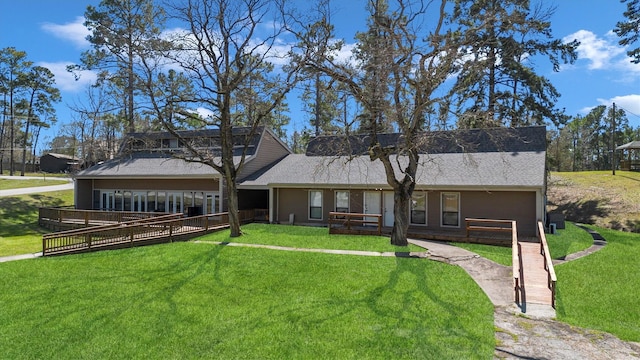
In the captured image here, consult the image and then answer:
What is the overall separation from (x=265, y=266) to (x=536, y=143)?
14.9m

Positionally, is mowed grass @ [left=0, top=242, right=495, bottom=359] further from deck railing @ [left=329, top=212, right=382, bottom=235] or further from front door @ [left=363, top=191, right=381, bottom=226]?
front door @ [left=363, top=191, right=381, bottom=226]

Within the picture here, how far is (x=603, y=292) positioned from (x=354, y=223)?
400 inches

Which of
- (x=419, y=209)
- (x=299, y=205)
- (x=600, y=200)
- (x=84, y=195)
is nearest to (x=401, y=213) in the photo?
(x=419, y=209)

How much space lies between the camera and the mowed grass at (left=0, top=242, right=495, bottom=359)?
638 cm

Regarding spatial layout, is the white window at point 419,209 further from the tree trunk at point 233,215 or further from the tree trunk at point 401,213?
the tree trunk at point 233,215

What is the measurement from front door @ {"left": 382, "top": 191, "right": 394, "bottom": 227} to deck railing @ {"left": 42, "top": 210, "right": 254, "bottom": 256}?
8.09m

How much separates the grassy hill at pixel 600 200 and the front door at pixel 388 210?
12.2 m

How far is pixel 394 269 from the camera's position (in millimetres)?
10500

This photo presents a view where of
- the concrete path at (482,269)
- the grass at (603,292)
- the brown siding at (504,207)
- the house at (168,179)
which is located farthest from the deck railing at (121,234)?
the grass at (603,292)

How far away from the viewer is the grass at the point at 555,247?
38.9ft

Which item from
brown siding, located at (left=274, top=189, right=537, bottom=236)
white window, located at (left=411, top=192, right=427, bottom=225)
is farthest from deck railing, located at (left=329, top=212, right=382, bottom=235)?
white window, located at (left=411, top=192, right=427, bottom=225)

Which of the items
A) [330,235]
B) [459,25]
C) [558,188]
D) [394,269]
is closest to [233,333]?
[394,269]

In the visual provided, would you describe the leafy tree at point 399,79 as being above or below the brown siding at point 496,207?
above

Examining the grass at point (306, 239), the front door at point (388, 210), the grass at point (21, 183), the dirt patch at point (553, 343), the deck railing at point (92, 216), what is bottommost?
the dirt patch at point (553, 343)
